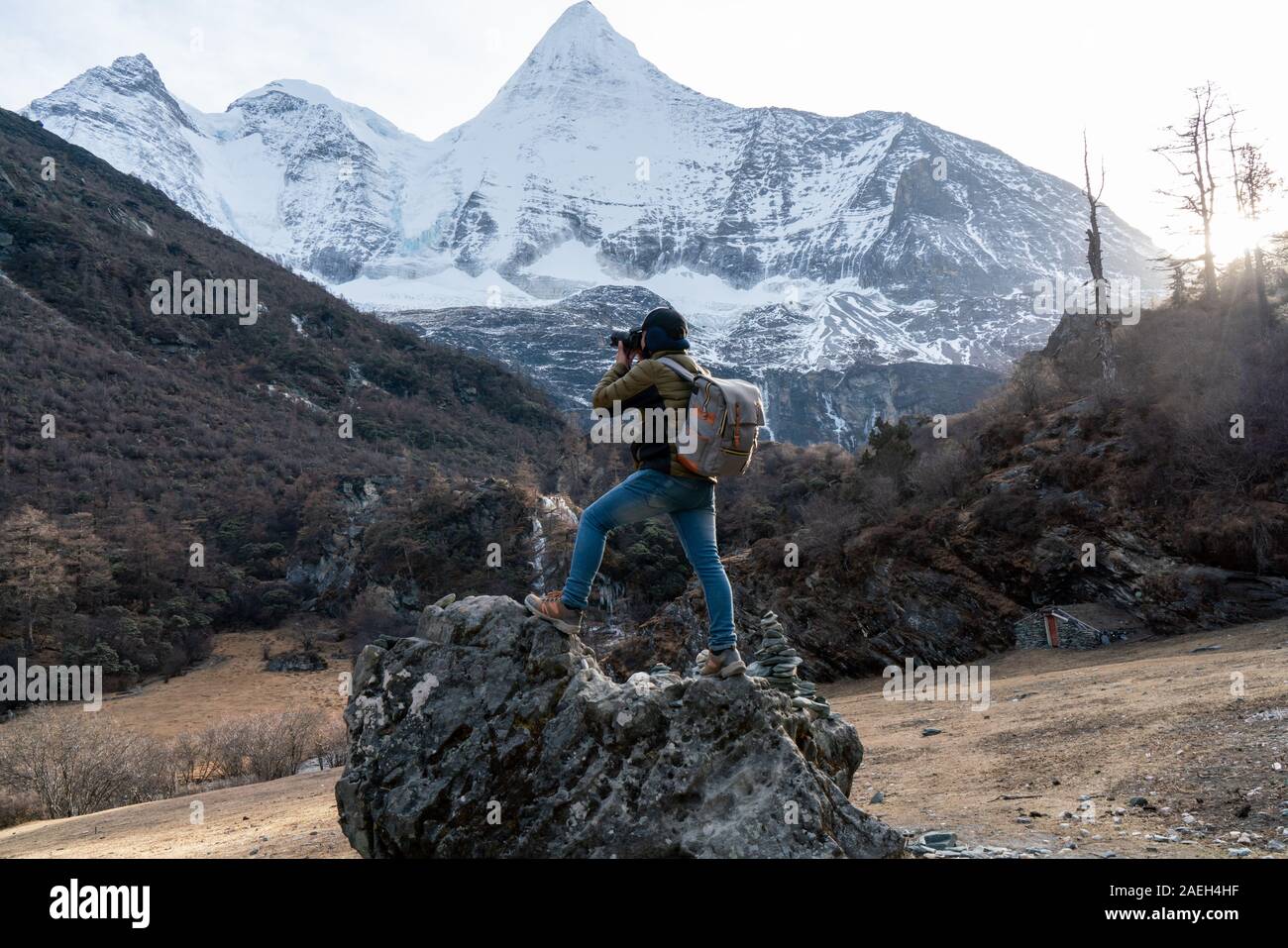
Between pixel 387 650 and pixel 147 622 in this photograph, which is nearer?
pixel 387 650

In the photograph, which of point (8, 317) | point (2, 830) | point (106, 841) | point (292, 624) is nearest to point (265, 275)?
point (8, 317)

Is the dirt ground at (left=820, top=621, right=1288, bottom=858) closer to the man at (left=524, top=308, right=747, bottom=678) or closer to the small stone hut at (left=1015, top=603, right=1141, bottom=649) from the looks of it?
the man at (left=524, top=308, right=747, bottom=678)

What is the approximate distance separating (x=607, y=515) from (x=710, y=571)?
0.65 meters

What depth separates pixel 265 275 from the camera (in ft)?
300

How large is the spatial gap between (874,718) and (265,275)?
93.2 metres

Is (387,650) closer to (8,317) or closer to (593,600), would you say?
(593,600)

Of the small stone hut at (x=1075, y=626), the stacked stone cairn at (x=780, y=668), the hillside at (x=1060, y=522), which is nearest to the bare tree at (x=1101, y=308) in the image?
the hillside at (x=1060, y=522)

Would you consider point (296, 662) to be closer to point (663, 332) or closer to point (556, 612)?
point (556, 612)

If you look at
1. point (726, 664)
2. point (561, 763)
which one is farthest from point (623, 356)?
point (561, 763)

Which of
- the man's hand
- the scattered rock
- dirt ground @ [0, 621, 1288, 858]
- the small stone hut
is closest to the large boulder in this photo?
the man's hand

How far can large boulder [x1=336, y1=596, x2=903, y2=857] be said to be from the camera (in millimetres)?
4281

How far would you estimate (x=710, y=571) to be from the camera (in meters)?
4.52

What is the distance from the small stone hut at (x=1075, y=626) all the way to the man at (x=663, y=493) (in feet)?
56.7

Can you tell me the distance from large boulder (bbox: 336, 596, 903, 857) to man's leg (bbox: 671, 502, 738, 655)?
0.29m
